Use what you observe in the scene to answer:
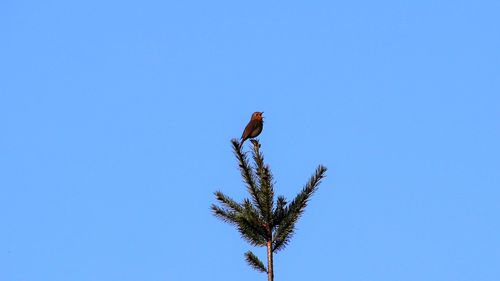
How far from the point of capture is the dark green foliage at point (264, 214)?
6.89 meters

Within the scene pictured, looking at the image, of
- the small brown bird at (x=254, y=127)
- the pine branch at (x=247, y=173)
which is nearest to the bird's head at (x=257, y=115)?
the small brown bird at (x=254, y=127)

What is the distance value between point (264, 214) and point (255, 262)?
45 cm

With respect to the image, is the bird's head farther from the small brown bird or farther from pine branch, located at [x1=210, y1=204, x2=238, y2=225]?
pine branch, located at [x1=210, y1=204, x2=238, y2=225]

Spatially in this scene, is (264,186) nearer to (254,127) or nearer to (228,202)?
(228,202)

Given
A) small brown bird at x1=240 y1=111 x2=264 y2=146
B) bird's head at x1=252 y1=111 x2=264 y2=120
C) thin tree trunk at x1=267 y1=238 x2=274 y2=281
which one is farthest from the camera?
bird's head at x1=252 y1=111 x2=264 y2=120

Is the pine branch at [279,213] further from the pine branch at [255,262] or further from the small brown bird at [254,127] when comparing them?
the small brown bird at [254,127]

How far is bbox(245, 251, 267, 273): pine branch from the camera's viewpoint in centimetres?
665

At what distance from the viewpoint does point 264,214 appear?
6.95 m

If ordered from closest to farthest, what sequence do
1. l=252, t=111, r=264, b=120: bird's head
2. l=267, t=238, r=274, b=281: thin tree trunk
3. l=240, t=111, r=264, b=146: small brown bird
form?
l=267, t=238, r=274, b=281: thin tree trunk → l=240, t=111, r=264, b=146: small brown bird → l=252, t=111, r=264, b=120: bird's head

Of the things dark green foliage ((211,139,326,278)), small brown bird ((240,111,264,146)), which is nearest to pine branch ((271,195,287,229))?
dark green foliage ((211,139,326,278))

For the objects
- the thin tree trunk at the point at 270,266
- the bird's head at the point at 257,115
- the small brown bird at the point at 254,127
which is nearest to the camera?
the thin tree trunk at the point at 270,266

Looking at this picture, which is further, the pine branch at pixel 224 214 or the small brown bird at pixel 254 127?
the small brown bird at pixel 254 127

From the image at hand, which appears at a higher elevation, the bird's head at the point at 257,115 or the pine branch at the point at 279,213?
the bird's head at the point at 257,115

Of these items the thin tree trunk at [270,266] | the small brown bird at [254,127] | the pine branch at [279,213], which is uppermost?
the small brown bird at [254,127]
